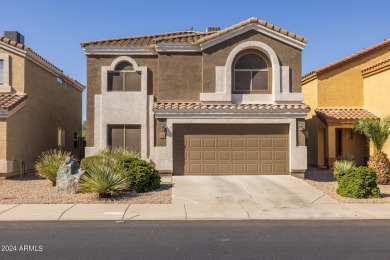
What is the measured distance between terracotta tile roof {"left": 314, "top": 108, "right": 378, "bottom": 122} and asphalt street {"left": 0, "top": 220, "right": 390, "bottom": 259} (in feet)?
36.9

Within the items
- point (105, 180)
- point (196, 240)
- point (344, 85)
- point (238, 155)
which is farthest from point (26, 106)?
point (344, 85)

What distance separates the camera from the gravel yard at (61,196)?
1167cm

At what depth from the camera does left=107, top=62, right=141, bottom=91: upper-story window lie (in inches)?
731

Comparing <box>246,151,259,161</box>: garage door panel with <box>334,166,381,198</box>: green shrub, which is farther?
<box>246,151,259,161</box>: garage door panel

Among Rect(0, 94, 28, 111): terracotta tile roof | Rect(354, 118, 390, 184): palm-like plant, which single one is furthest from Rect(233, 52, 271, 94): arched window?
Rect(0, 94, 28, 111): terracotta tile roof

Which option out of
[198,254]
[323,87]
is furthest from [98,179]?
[323,87]

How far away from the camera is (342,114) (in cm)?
2055

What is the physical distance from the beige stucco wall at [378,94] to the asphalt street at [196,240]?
11.8m

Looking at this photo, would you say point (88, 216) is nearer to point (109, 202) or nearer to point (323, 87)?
point (109, 202)

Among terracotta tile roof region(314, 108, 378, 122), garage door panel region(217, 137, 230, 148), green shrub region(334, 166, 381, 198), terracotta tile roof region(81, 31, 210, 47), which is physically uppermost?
terracotta tile roof region(81, 31, 210, 47)

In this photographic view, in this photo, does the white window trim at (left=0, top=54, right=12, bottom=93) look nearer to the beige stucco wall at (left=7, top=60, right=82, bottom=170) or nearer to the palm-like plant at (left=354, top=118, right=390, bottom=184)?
the beige stucco wall at (left=7, top=60, right=82, bottom=170)

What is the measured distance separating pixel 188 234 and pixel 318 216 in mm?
4098

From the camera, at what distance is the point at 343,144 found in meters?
21.0

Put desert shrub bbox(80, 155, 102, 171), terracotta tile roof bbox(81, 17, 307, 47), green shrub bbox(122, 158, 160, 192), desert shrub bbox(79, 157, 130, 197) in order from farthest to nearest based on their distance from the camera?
terracotta tile roof bbox(81, 17, 307, 47) < desert shrub bbox(80, 155, 102, 171) < green shrub bbox(122, 158, 160, 192) < desert shrub bbox(79, 157, 130, 197)
